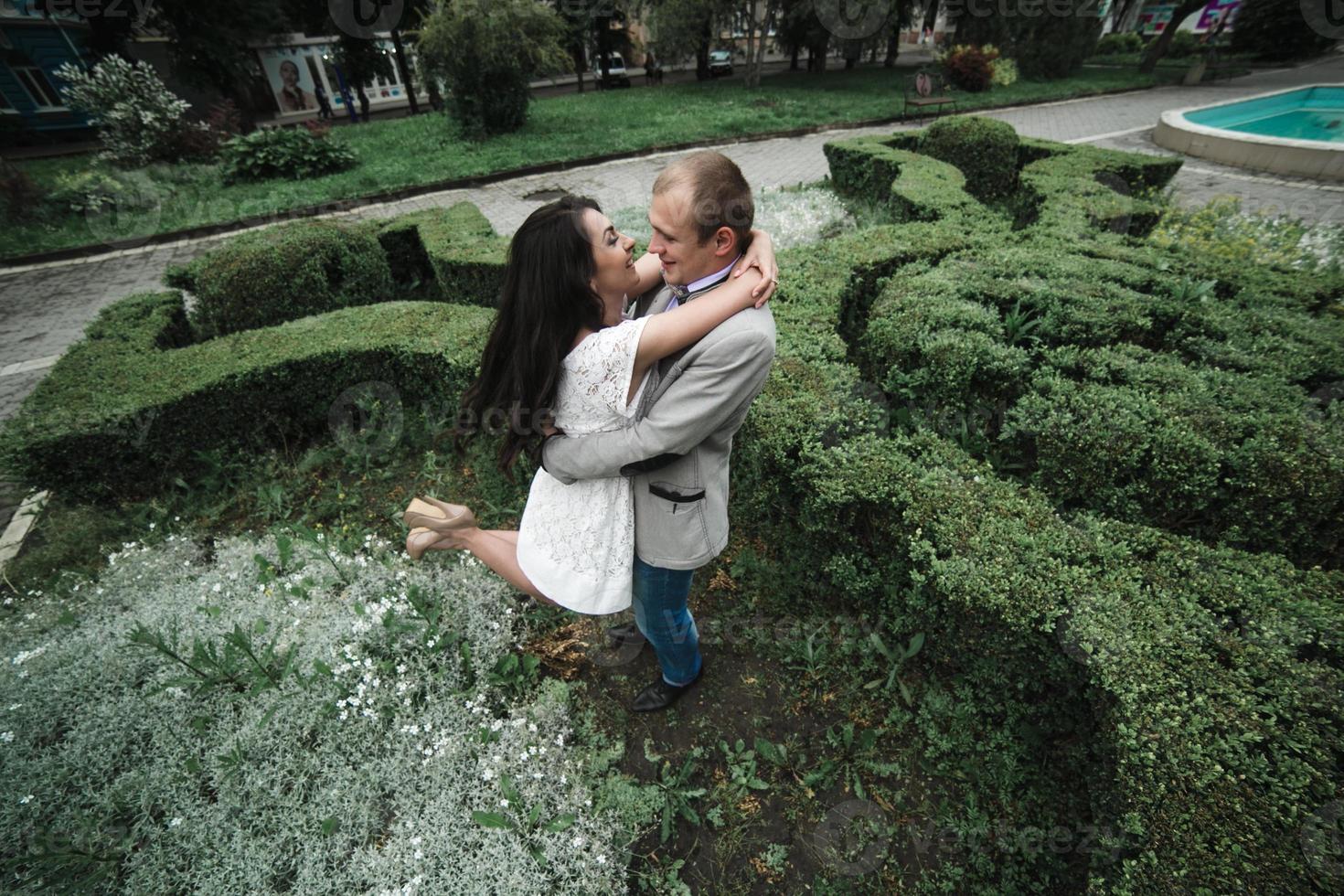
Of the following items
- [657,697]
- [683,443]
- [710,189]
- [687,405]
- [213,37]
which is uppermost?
[213,37]

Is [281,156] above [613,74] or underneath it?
underneath

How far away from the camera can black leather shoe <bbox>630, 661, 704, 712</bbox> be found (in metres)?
2.95

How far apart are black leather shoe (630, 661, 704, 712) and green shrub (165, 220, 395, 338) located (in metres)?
5.65

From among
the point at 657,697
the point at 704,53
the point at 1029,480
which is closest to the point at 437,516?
the point at 657,697

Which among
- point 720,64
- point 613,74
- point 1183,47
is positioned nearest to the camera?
point 1183,47

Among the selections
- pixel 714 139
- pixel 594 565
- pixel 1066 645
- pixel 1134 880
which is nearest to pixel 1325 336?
pixel 1066 645

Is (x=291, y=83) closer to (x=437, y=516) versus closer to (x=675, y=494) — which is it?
(x=437, y=516)

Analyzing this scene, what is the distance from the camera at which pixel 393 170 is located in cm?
1373

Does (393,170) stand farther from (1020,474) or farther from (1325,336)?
(1325,336)

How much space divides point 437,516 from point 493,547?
307 millimetres

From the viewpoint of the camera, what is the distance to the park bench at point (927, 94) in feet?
53.1

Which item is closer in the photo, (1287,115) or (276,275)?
(276,275)

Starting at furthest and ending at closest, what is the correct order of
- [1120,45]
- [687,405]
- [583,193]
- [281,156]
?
[1120,45] → [281,156] → [583,193] → [687,405]

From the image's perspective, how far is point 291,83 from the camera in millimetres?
28250
